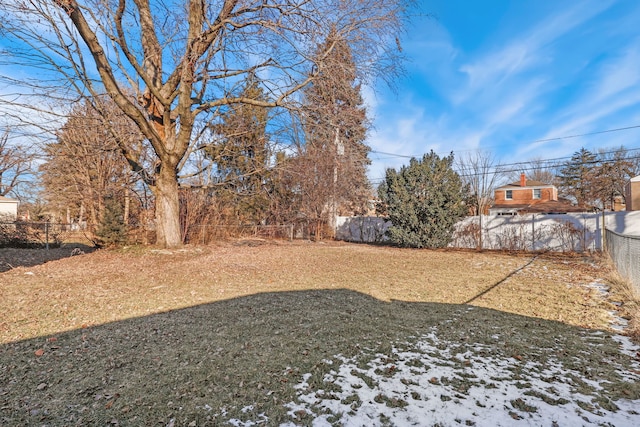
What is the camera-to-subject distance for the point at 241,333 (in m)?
3.71

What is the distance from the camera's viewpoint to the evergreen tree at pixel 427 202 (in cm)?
1329

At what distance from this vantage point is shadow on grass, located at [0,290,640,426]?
2270mm

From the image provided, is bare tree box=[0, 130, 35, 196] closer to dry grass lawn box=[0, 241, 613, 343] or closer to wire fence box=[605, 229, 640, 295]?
dry grass lawn box=[0, 241, 613, 343]

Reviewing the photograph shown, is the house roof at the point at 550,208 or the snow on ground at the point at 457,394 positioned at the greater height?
the house roof at the point at 550,208

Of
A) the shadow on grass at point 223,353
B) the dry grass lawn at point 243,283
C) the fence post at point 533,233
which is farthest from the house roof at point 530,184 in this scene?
the shadow on grass at point 223,353

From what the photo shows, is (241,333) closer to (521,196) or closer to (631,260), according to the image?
(631,260)

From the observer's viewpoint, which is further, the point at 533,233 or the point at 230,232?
the point at 230,232

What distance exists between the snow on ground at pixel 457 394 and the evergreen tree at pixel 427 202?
10.6 meters

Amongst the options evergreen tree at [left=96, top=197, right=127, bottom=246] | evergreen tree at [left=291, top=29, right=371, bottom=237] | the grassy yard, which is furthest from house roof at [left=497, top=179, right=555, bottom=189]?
evergreen tree at [left=96, top=197, right=127, bottom=246]

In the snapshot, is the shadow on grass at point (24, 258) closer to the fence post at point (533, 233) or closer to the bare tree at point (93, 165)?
the bare tree at point (93, 165)

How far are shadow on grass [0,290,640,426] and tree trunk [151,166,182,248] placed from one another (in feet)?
17.8

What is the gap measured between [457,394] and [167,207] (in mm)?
8935

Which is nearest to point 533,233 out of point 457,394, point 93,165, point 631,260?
point 631,260

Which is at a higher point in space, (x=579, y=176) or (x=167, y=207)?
(x=579, y=176)
